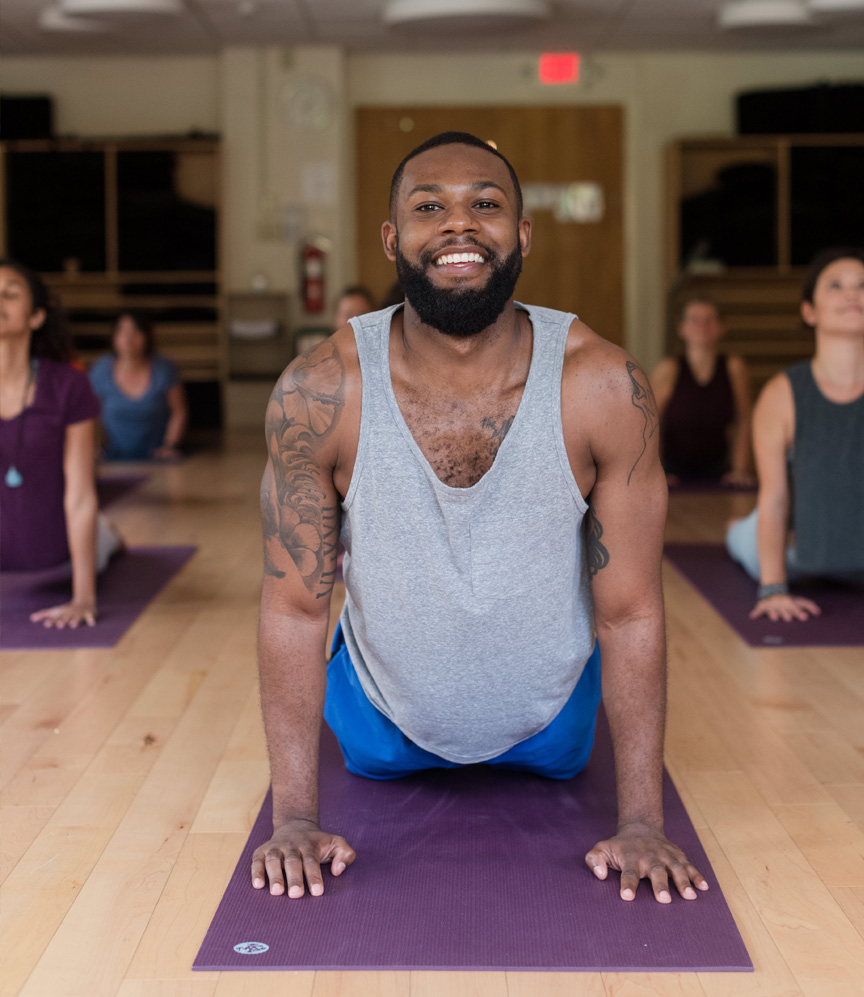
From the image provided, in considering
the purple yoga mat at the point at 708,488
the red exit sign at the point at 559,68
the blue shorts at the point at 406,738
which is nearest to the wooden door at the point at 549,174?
the red exit sign at the point at 559,68

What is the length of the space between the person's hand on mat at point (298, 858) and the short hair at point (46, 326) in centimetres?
186

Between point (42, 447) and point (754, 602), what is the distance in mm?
1871

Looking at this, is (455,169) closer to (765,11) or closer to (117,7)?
(117,7)

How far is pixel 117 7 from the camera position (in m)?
5.91

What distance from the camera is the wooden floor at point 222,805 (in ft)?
4.45

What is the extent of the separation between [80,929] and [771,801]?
3.45 ft

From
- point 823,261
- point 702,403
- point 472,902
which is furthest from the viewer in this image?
point 702,403

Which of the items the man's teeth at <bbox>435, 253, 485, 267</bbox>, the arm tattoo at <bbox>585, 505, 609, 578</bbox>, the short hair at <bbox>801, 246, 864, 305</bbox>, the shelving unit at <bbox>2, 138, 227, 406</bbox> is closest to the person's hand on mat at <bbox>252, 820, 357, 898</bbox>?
the arm tattoo at <bbox>585, 505, 609, 578</bbox>

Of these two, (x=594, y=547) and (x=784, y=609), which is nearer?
(x=594, y=547)

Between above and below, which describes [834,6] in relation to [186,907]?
above

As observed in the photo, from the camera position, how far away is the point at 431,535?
5.18 ft

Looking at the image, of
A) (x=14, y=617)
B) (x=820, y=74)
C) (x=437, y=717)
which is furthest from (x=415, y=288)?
(x=820, y=74)

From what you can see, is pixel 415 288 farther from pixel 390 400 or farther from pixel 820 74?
pixel 820 74

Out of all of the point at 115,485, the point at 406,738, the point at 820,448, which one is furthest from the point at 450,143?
the point at 115,485
